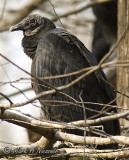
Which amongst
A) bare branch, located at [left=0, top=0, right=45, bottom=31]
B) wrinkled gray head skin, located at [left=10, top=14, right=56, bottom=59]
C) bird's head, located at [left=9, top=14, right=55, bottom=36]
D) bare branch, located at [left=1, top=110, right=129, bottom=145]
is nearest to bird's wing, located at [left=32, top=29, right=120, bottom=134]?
wrinkled gray head skin, located at [left=10, top=14, right=56, bottom=59]

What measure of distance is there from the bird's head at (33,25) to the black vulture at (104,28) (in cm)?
334

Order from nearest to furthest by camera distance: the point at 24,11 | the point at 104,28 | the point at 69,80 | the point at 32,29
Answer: the point at 69,80, the point at 32,29, the point at 24,11, the point at 104,28

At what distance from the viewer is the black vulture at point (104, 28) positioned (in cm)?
821

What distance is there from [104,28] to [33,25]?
12.8 ft

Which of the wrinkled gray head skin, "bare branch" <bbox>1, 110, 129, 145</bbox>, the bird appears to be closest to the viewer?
"bare branch" <bbox>1, 110, 129, 145</bbox>

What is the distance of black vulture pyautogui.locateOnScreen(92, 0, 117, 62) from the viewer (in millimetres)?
8211

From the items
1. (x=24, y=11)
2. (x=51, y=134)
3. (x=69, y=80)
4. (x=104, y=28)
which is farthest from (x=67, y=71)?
(x=104, y=28)

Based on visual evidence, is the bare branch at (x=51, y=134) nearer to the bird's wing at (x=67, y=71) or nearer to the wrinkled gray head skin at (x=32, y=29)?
the bird's wing at (x=67, y=71)

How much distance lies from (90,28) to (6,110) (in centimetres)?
723

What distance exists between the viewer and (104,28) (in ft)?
28.2

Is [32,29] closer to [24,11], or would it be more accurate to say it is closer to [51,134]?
[51,134]

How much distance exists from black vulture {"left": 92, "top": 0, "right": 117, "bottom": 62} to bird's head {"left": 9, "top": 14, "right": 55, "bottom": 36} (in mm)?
3340

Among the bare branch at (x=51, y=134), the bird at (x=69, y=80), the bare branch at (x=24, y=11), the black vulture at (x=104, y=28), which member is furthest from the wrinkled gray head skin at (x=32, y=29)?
the black vulture at (x=104, y=28)

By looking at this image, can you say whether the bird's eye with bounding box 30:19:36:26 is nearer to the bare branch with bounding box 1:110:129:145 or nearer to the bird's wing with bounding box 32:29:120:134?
the bird's wing with bounding box 32:29:120:134
